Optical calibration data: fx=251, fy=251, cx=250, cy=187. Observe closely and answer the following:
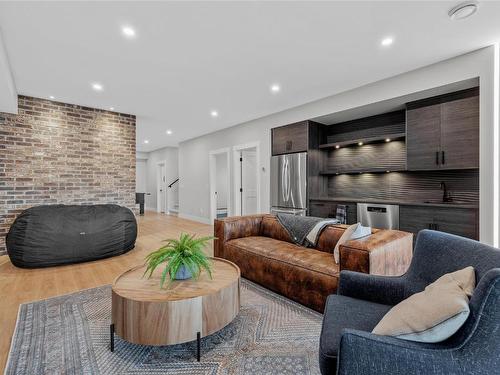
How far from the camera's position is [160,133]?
280 inches

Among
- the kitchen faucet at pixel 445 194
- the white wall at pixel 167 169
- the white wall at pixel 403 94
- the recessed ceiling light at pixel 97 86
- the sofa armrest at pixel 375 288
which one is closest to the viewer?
the sofa armrest at pixel 375 288

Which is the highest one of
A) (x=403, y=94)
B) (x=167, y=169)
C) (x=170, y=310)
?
(x=403, y=94)

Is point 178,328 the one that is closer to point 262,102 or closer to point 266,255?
point 266,255

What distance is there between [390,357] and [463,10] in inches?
109

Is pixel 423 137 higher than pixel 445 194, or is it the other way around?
pixel 423 137

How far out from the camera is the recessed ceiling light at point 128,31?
237 cm

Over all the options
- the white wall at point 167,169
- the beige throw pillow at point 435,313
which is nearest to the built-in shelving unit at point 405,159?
the beige throw pillow at point 435,313

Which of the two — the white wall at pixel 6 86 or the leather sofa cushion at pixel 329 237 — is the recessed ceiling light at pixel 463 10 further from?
the white wall at pixel 6 86

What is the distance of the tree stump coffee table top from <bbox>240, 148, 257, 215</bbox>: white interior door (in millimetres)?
4579

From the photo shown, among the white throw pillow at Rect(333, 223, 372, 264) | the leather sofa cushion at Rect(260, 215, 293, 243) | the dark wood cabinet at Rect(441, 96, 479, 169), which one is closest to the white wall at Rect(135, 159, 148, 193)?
the leather sofa cushion at Rect(260, 215, 293, 243)

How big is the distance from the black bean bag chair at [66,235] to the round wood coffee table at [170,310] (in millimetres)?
2275

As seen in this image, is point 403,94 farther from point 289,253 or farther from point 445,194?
point 289,253

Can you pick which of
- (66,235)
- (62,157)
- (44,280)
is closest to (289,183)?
(66,235)

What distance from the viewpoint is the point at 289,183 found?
4828 millimetres
